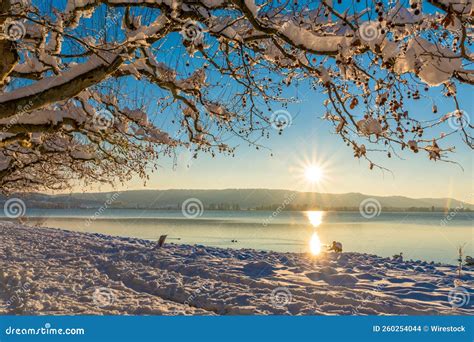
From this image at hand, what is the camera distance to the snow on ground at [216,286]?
763 centimetres

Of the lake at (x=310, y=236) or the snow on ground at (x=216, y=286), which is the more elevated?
the lake at (x=310, y=236)

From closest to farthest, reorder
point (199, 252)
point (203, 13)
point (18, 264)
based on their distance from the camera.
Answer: point (203, 13), point (18, 264), point (199, 252)

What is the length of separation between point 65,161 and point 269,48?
1005 cm

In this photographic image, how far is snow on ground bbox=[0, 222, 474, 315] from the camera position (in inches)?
300

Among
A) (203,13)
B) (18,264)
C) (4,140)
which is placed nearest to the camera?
(203,13)

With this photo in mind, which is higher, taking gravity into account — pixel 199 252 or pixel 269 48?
pixel 269 48

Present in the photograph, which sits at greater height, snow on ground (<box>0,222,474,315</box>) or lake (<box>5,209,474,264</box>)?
lake (<box>5,209,474,264</box>)

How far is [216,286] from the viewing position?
9.57 m

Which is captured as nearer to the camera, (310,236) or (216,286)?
(216,286)

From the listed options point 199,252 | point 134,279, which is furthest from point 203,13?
point 199,252

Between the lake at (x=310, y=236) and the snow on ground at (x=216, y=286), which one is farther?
the lake at (x=310, y=236)

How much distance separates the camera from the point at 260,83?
6852mm

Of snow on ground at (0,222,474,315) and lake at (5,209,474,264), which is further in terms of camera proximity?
lake at (5,209,474,264)

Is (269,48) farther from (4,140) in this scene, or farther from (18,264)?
(18,264)
